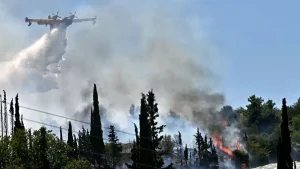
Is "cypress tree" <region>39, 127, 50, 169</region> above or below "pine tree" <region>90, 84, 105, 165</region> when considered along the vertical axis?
below

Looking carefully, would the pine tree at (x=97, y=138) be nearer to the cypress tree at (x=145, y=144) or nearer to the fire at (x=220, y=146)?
the cypress tree at (x=145, y=144)

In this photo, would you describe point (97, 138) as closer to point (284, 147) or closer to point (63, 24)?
point (63, 24)

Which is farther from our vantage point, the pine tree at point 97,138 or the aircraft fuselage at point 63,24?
the aircraft fuselage at point 63,24

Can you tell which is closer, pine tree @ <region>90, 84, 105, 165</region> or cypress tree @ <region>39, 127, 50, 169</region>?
cypress tree @ <region>39, 127, 50, 169</region>

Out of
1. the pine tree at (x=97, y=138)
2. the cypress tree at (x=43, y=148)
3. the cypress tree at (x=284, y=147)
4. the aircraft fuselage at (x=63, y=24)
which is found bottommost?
the cypress tree at (x=284, y=147)

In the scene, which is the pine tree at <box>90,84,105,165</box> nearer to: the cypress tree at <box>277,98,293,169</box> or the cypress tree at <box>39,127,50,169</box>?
the cypress tree at <box>39,127,50,169</box>

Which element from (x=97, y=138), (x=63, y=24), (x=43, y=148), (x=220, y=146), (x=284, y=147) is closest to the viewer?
(x=284, y=147)

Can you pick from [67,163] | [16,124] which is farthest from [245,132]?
[67,163]

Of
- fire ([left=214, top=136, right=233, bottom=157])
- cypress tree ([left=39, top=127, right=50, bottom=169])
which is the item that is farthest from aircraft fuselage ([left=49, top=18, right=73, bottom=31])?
cypress tree ([left=39, top=127, right=50, bottom=169])

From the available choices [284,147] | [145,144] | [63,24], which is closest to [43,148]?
[145,144]

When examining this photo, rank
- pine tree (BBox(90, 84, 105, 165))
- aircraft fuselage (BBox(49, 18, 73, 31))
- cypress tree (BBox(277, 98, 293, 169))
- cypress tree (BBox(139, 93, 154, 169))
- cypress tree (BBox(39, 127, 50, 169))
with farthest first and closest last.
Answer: aircraft fuselage (BBox(49, 18, 73, 31))
pine tree (BBox(90, 84, 105, 165))
cypress tree (BBox(139, 93, 154, 169))
cypress tree (BBox(39, 127, 50, 169))
cypress tree (BBox(277, 98, 293, 169))

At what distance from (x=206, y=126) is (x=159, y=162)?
373ft

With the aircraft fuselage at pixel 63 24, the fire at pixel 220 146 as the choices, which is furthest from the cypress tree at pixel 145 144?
the fire at pixel 220 146

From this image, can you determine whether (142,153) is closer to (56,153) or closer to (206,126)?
(56,153)
